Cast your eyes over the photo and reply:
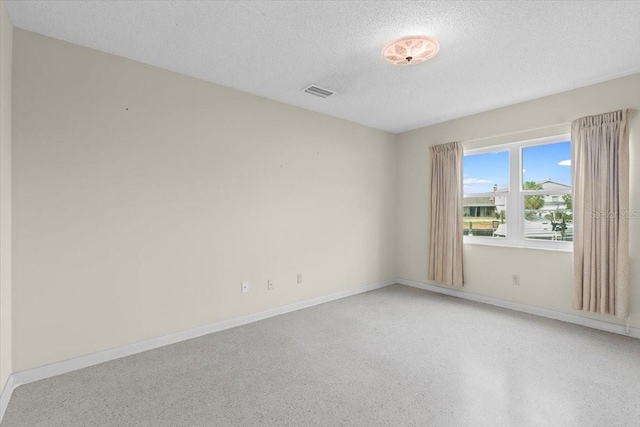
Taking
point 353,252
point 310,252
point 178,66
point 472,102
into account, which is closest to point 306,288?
point 310,252

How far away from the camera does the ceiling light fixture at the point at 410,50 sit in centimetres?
231

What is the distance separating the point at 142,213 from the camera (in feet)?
8.95

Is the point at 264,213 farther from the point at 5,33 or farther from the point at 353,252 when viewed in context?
the point at 5,33

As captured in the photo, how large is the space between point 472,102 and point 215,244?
341 centimetres

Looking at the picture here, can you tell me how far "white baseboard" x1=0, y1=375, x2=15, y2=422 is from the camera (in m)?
1.87

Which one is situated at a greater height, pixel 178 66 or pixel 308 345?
pixel 178 66

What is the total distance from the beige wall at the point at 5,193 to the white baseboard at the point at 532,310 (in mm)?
4644

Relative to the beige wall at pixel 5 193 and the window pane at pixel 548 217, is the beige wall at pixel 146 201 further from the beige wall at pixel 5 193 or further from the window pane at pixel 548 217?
the window pane at pixel 548 217

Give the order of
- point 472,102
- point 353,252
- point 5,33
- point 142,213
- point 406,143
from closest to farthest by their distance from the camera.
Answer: point 5,33 < point 142,213 < point 472,102 < point 353,252 < point 406,143

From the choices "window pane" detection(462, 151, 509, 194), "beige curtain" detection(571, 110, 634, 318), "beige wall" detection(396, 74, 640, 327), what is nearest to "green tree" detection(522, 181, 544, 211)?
"window pane" detection(462, 151, 509, 194)

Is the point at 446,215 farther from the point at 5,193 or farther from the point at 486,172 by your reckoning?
the point at 5,193

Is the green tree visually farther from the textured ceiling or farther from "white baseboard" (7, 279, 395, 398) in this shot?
"white baseboard" (7, 279, 395, 398)

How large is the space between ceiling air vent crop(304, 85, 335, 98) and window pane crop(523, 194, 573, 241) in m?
2.79

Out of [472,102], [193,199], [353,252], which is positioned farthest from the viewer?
[353,252]
